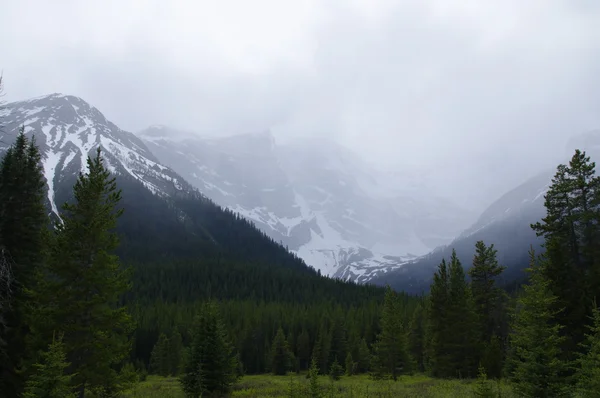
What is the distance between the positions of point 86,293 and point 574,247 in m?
31.6

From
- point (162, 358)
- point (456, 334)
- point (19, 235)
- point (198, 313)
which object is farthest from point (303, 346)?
point (19, 235)

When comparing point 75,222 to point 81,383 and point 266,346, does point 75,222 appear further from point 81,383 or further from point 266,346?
point 266,346

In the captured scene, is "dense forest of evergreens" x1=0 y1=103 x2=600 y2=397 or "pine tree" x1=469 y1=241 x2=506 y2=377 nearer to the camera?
"dense forest of evergreens" x1=0 y1=103 x2=600 y2=397

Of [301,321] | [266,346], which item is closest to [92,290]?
[266,346]

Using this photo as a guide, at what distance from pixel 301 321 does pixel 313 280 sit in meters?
74.6

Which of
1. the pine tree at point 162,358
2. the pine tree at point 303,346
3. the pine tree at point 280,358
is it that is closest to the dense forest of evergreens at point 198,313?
the pine tree at point 280,358

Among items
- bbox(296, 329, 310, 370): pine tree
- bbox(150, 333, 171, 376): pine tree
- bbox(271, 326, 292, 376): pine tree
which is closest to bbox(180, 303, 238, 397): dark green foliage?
bbox(271, 326, 292, 376): pine tree

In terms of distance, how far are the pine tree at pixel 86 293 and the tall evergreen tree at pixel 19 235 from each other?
2.60m

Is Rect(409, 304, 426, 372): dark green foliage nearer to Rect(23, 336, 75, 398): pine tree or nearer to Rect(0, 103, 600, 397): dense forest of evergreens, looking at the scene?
Rect(0, 103, 600, 397): dense forest of evergreens

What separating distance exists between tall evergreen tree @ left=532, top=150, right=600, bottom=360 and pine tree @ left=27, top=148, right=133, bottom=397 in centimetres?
2418

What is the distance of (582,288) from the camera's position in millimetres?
27516

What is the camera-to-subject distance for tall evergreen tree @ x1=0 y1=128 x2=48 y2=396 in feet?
71.1

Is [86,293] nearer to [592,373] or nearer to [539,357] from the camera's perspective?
[592,373]

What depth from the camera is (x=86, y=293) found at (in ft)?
63.9
